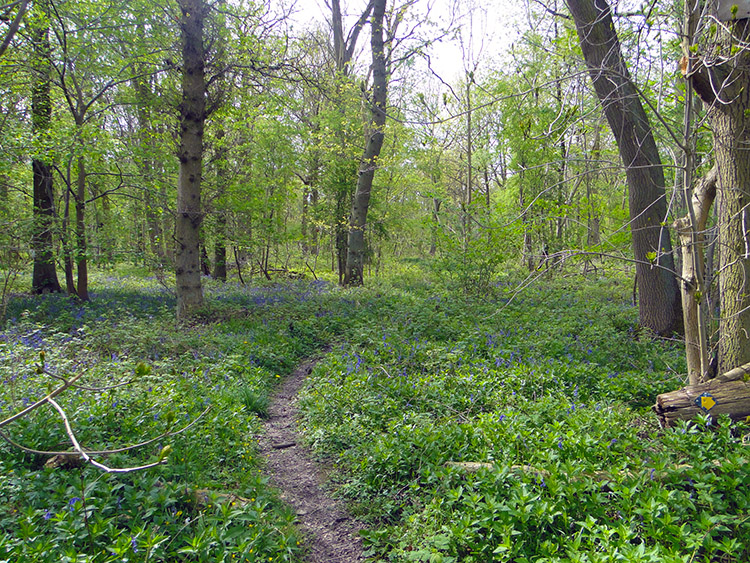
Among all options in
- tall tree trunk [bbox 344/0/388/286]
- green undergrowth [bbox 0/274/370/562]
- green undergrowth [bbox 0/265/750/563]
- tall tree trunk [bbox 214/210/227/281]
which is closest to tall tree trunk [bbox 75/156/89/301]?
green undergrowth [bbox 0/265/750/563]

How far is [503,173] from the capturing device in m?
24.6

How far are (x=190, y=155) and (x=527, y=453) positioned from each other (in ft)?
25.3

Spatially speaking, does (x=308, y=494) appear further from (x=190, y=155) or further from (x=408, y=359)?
(x=190, y=155)

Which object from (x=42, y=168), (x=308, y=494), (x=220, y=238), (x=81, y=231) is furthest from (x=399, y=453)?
(x=42, y=168)

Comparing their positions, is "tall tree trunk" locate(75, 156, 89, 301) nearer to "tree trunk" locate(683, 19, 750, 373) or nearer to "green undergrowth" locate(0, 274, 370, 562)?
"green undergrowth" locate(0, 274, 370, 562)

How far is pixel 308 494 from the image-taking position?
12.4 ft

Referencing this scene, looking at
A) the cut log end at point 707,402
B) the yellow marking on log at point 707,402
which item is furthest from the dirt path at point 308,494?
the yellow marking on log at point 707,402

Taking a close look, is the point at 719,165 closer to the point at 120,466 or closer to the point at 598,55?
the point at 598,55

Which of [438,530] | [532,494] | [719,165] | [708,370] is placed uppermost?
[719,165]

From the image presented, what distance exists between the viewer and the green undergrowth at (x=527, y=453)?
2.60m

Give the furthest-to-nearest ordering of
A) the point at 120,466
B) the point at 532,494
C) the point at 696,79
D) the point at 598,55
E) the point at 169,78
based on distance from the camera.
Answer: the point at 169,78, the point at 598,55, the point at 696,79, the point at 120,466, the point at 532,494

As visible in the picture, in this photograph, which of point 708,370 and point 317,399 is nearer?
point 708,370

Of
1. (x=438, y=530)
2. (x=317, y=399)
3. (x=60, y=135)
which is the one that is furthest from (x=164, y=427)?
(x=60, y=135)

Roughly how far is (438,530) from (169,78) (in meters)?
10.7
